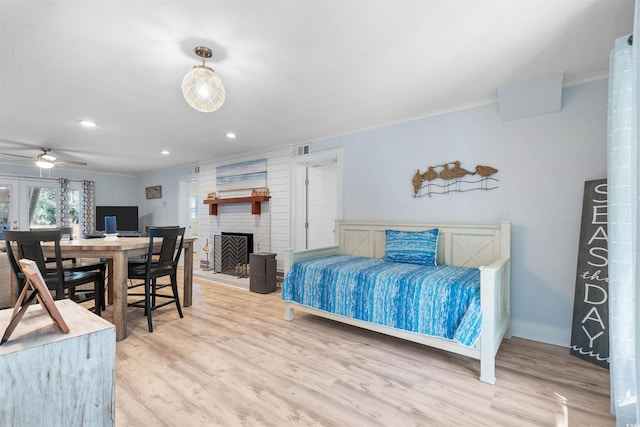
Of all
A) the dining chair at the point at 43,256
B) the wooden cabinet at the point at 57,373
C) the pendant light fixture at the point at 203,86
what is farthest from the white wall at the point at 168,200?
the wooden cabinet at the point at 57,373

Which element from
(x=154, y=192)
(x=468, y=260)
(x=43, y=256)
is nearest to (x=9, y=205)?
(x=154, y=192)

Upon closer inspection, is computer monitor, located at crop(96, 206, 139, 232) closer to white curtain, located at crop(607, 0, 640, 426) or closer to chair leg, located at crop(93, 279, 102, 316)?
chair leg, located at crop(93, 279, 102, 316)

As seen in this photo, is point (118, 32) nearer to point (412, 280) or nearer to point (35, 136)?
point (412, 280)

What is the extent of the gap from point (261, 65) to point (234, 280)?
3.60 meters

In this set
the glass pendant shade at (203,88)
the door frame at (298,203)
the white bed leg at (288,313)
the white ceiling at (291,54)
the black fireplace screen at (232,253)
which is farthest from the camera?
the black fireplace screen at (232,253)

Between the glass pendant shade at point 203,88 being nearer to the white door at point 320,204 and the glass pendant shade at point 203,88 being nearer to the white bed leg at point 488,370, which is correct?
the white bed leg at point 488,370

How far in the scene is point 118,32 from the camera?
1.82m

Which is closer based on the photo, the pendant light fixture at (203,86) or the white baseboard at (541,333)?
the pendant light fixture at (203,86)

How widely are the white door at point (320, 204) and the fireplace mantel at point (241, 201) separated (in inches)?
29.7

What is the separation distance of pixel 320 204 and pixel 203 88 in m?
3.10

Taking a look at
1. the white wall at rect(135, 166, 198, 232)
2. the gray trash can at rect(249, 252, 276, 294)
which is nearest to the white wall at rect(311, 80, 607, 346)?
the gray trash can at rect(249, 252, 276, 294)

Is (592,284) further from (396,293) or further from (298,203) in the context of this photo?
(298,203)

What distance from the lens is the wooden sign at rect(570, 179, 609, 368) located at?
2.30 metres

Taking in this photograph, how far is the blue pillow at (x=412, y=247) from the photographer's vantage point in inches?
120
